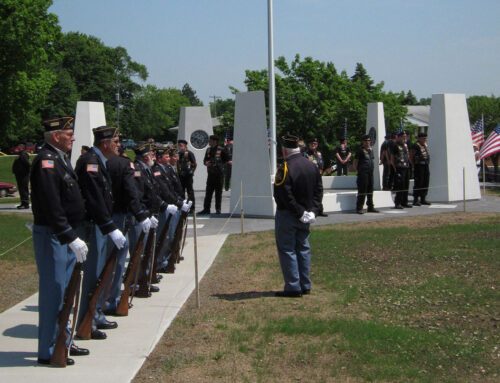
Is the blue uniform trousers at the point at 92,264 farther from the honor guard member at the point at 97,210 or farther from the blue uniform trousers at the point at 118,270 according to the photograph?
the blue uniform trousers at the point at 118,270

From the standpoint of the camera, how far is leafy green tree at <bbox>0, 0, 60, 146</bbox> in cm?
2861

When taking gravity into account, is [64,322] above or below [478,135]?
below

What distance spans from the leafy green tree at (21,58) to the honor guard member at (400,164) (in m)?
18.1

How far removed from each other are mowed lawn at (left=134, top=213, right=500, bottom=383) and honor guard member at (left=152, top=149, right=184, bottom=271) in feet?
2.74

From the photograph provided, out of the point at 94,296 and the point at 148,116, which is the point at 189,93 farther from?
the point at 94,296

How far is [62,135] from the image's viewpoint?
5.75m

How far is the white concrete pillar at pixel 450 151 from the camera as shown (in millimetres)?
20984

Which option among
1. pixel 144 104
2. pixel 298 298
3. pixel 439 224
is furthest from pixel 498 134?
pixel 144 104

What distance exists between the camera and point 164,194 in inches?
386

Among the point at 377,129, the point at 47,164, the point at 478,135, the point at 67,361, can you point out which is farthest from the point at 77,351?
the point at 478,135

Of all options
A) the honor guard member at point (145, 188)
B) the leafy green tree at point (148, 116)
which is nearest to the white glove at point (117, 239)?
the honor guard member at point (145, 188)

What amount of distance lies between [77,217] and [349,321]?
3.20 meters

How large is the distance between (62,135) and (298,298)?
3969mm

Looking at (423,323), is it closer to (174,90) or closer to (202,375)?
(202,375)
